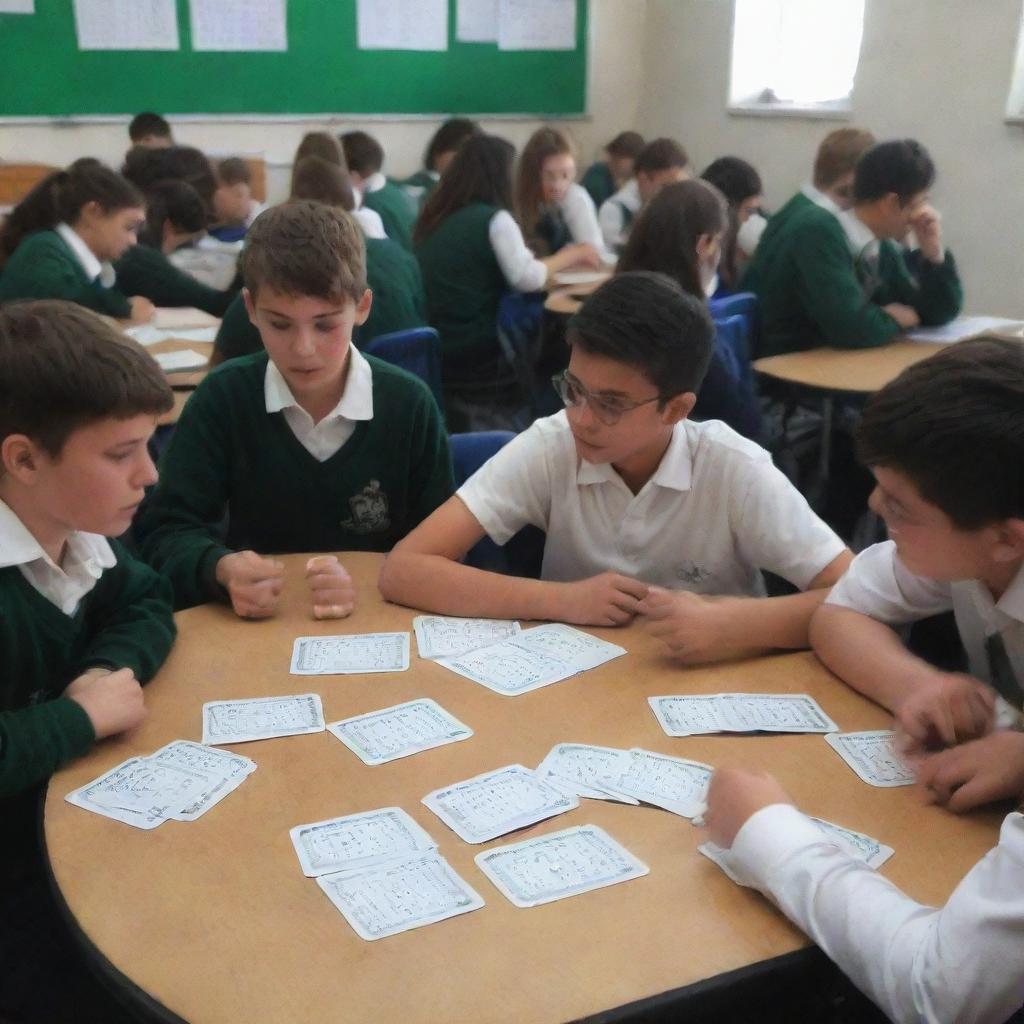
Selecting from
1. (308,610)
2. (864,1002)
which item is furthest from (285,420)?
(864,1002)

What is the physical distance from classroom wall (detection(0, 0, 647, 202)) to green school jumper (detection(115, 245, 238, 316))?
7.58 feet

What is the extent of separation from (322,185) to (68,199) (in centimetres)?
88

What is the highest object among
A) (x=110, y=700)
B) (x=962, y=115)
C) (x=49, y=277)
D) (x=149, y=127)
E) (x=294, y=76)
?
(x=294, y=76)

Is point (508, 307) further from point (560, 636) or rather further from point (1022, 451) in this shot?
point (1022, 451)

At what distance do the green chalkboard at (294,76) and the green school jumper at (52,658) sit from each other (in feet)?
17.0

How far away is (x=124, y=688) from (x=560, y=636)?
62cm

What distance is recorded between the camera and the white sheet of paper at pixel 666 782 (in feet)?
3.85

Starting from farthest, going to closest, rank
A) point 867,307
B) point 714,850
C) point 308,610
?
point 867,307
point 308,610
point 714,850

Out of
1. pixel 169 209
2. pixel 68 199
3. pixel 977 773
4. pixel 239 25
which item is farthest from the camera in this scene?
pixel 239 25

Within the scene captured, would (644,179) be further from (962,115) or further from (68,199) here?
(68,199)

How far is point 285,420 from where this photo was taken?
2.04m

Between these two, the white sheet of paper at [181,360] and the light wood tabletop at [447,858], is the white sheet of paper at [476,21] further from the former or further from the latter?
the light wood tabletop at [447,858]

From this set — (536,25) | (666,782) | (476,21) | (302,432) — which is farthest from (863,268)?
(536,25)

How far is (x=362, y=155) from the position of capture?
588 centimetres
